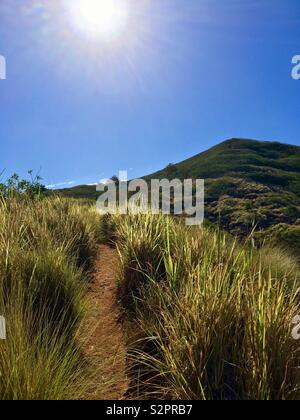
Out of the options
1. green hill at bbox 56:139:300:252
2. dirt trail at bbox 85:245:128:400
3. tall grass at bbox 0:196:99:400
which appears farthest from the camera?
green hill at bbox 56:139:300:252

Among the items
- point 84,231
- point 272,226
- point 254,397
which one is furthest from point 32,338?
point 272,226

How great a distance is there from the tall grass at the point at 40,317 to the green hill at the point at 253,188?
27.1 feet

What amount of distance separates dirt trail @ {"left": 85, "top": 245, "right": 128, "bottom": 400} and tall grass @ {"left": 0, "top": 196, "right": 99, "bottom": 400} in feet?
0.81

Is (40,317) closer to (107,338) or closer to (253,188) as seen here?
(107,338)

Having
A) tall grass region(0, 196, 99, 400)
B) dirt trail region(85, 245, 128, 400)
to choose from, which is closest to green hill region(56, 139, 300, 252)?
dirt trail region(85, 245, 128, 400)

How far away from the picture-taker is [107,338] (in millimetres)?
4711

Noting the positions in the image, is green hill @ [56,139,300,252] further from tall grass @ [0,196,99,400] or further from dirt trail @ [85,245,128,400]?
tall grass @ [0,196,99,400]

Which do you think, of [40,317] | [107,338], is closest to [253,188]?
[107,338]

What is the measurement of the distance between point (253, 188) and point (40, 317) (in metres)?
42.7

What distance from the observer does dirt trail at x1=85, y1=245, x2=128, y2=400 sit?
345cm

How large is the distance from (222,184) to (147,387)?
4407 cm

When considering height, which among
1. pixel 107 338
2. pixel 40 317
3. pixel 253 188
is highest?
pixel 253 188

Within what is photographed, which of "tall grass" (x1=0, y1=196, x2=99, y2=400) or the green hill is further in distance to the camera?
the green hill

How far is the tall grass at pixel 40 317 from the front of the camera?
241cm
